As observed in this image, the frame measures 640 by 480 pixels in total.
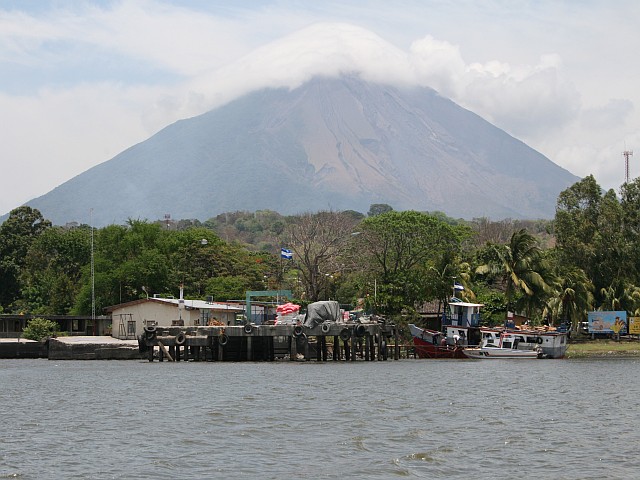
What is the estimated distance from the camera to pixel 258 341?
70.7 metres

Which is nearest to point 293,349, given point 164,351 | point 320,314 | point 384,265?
point 320,314

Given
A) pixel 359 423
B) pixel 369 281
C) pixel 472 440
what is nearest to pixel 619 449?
pixel 472 440

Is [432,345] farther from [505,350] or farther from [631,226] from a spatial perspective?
[631,226]

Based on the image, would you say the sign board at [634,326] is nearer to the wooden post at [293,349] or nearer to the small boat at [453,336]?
the small boat at [453,336]

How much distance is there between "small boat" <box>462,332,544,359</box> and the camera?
246ft

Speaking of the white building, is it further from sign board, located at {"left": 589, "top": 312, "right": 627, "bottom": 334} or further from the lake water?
sign board, located at {"left": 589, "top": 312, "right": 627, "bottom": 334}

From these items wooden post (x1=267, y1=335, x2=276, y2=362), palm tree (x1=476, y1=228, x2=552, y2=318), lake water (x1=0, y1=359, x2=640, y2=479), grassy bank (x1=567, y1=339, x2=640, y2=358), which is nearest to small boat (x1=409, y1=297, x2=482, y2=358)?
grassy bank (x1=567, y1=339, x2=640, y2=358)

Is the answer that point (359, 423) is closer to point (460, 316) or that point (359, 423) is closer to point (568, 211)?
point (460, 316)

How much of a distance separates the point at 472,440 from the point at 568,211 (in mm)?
64636

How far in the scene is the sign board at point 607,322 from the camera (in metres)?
87.1

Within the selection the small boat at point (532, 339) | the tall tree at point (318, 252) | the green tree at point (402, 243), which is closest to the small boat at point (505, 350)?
the small boat at point (532, 339)

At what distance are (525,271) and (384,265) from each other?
12007 millimetres

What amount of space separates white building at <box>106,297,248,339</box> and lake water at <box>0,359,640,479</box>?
29.4 m

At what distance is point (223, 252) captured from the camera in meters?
116
